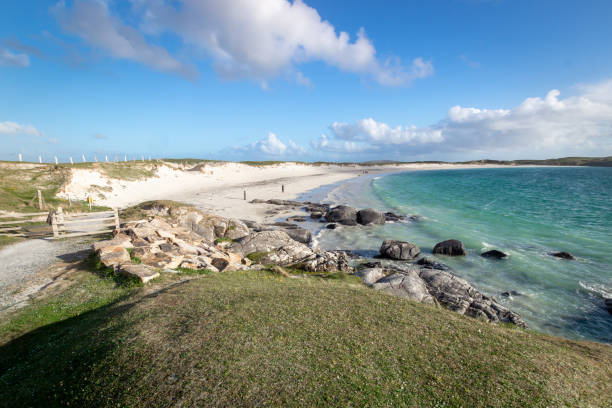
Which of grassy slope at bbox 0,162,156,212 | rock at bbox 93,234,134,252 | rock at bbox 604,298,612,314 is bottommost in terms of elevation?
rock at bbox 604,298,612,314

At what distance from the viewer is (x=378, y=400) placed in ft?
19.7

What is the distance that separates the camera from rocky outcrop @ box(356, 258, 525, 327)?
14883 mm

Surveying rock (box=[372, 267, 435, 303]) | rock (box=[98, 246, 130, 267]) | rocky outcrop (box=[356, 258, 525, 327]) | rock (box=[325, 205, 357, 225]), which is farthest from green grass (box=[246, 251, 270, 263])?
rock (box=[325, 205, 357, 225])

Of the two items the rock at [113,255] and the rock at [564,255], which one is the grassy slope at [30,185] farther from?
the rock at [564,255]

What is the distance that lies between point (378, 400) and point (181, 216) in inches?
1008

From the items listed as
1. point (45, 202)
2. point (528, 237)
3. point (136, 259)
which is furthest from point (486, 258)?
point (45, 202)

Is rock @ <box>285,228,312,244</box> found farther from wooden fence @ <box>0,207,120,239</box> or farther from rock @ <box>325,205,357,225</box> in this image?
wooden fence @ <box>0,207,120,239</box>

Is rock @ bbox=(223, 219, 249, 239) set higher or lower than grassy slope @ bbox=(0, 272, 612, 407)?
lower

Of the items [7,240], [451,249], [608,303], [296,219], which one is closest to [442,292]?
[608,303]

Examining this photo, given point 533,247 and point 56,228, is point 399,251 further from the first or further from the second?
point 56,228

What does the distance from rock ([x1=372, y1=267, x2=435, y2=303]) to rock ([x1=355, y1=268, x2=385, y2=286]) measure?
491 millimetres

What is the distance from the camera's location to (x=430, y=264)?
23.7m

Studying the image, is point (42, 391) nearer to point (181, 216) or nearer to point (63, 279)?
point (63, 279)

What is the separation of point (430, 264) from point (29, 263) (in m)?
29.0
